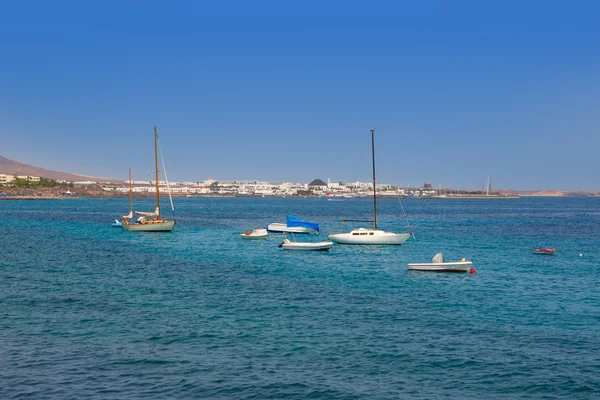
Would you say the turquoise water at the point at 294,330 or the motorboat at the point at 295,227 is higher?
the motorboat at the point at 295,227

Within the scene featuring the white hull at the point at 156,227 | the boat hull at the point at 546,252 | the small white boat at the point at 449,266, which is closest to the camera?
the small white boat at the point at 449,266

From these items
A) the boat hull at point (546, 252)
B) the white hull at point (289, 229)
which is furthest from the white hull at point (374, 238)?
the white hull at point (289, 229)

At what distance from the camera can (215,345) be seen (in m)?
25.9

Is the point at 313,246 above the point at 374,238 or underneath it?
underneath

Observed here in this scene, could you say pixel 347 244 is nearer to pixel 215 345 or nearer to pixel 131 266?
pixel 131 266

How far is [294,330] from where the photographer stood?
28578mm

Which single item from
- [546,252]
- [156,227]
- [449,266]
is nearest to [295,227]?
[156,227]

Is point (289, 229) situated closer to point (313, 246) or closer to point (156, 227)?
point (156, 227)

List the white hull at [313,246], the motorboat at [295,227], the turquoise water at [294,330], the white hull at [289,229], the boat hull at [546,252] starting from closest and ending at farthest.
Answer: the turquoise water at [294,330], the boat hull at [546,252], the white hull at [313,246], the white hull at [289,229], the motorboat at [295,227]

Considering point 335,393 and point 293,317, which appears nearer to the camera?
point 335,393

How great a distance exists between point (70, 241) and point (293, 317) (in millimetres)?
53880

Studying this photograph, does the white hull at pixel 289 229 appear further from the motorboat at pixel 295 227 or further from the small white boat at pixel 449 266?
the small white boat at pixel 449 266

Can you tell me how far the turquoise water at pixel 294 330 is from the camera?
21.3 m

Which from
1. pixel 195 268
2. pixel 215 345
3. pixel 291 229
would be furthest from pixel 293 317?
pixel 291 229
